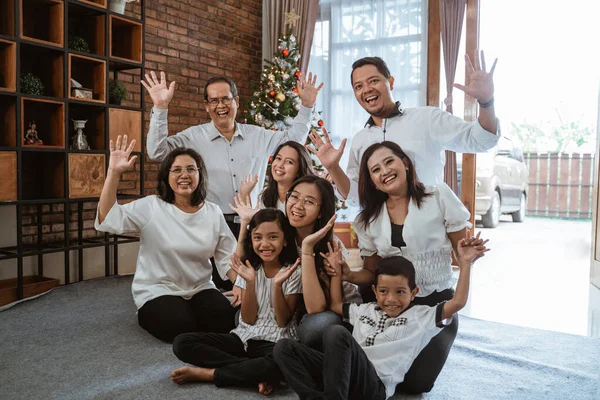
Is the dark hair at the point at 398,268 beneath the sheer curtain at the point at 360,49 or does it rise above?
beneath

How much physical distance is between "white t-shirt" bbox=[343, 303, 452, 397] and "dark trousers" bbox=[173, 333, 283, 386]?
0.36m

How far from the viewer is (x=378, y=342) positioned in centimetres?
185

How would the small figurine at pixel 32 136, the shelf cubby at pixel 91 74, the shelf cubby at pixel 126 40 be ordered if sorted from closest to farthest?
the small figurine at pixel 32 136
the shelf cubby at pixel 91 74
the shelf cubby at pixel 126 40

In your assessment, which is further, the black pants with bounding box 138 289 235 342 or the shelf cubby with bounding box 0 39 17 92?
the shelf cubby with bounding box 0 39 17 92

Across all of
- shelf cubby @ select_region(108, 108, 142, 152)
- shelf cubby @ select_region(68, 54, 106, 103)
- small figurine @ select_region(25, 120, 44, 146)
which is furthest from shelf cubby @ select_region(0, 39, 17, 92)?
shelf cubby @ select_region(108, 108, 142, 152)

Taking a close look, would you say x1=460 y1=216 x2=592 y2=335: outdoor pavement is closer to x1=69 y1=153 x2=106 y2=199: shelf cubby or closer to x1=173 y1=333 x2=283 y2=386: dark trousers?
x1=173 y1=333 x2=283 y2=386: dark trousers

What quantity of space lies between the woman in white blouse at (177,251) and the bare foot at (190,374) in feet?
1.60

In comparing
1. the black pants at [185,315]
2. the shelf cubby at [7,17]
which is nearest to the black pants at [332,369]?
the black pants at [185,315]

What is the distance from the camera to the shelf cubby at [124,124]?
3.80 metres

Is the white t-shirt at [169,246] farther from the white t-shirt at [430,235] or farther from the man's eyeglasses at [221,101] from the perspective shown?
the white t-shirt at [430,235]

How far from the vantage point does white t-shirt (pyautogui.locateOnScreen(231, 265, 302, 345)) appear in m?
2.09

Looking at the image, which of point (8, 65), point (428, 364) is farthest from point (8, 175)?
point (428, 364)

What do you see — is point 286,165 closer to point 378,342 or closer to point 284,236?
point 284,236

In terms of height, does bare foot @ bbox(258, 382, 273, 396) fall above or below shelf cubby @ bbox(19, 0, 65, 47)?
below
